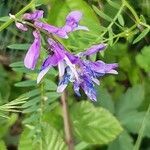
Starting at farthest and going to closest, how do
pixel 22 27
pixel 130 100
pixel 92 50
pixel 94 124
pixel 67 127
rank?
1. pixel 130 100
2. pixel 94 124
3. pixel 67 127
4. pixel 92 50
5. pixel 22 27

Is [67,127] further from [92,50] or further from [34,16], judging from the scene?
[34,16]

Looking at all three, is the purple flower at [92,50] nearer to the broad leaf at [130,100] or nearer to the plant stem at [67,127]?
the plant stem at [67,127]

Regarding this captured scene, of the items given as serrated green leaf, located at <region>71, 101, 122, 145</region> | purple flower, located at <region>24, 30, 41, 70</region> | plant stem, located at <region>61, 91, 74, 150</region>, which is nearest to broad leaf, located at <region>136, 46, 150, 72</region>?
serrated green leaf, located at <region>71, 101, 122, 145</region>

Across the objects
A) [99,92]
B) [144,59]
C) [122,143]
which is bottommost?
[122,143]

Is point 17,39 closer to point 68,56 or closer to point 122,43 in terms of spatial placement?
point 122,43

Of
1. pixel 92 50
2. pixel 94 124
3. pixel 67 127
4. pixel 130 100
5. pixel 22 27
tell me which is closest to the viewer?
pixel 22 27

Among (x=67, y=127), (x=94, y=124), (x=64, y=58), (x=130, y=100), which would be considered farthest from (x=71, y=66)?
(x=130, y=100)
